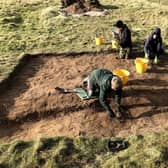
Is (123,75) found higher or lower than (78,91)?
higher

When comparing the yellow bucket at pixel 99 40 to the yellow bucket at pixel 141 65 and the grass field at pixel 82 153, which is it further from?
the grass field at pixel 82 153

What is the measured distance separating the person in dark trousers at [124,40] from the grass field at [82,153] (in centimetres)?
385

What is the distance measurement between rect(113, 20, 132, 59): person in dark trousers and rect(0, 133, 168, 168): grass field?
12.6 feet

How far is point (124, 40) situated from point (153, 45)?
0.80 m

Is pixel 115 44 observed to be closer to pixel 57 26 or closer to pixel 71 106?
pixel 57 26

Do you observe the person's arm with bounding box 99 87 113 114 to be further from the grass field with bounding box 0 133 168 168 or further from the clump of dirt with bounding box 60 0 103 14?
the clump of dirt with bounding box 60 0 103 14

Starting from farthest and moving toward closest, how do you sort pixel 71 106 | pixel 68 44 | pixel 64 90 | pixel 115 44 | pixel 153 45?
pixel 68 44
pixel 115 44
pixel 153 45
pixel 64 90
pixel 71 106

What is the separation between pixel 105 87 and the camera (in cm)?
819

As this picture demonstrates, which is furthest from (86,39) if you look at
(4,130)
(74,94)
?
(4,130)

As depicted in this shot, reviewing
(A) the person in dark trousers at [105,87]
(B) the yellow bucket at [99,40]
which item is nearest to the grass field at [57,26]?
(B) the yellow bucket at [99,40]

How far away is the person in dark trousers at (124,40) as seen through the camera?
10875mm

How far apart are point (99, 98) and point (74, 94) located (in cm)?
92

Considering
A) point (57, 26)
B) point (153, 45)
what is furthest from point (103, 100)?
point (57, 26)

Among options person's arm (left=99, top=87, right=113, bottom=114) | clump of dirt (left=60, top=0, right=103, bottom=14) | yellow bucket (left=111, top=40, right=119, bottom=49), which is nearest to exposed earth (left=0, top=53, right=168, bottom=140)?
person's arm (left=99, top=87, right=113, bottom=114)
